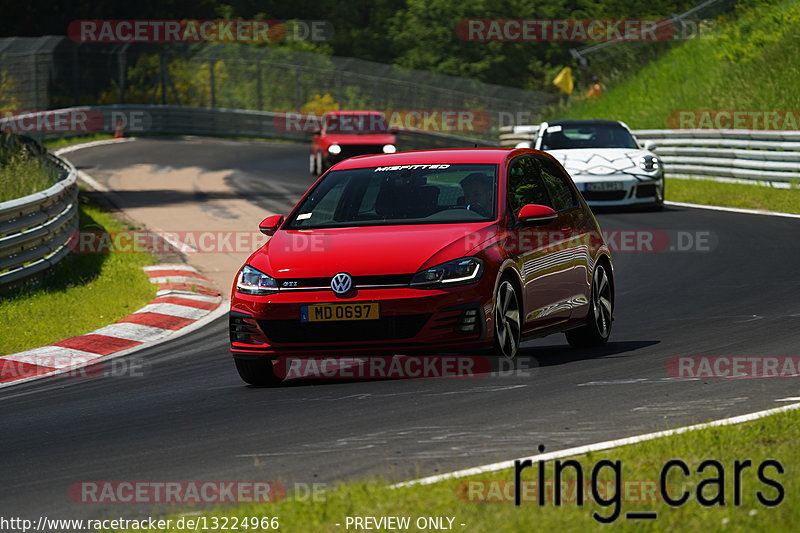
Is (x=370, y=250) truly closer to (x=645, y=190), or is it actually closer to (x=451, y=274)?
(x=451, y=274)

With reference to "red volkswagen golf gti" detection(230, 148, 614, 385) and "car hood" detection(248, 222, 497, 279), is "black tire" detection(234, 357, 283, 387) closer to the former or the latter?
"red volkswagen golf gti" detection(230, 148, 614, 385)

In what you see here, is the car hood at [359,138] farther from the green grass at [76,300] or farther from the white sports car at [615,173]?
the green grass at [76,300]

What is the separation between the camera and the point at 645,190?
899 inches

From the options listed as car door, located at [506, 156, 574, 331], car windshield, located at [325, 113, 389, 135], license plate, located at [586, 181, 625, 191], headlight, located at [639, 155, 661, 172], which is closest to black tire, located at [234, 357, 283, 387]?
car door, located at [506, 156, 574, 331]

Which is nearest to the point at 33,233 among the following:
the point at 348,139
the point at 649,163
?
the point at 649,163

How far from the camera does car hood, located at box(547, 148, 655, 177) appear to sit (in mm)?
22484

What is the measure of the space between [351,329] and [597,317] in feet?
8.35

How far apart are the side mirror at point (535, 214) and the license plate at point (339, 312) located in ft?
4.36

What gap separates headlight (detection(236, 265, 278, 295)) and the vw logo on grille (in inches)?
15.7

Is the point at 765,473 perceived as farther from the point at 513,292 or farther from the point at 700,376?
the point at 513,292

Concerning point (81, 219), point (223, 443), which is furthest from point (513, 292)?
point (81, 219)

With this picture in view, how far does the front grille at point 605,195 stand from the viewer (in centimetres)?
2272

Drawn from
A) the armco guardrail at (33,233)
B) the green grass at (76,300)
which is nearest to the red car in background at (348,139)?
the green grass at (76,300)

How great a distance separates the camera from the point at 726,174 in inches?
1093
